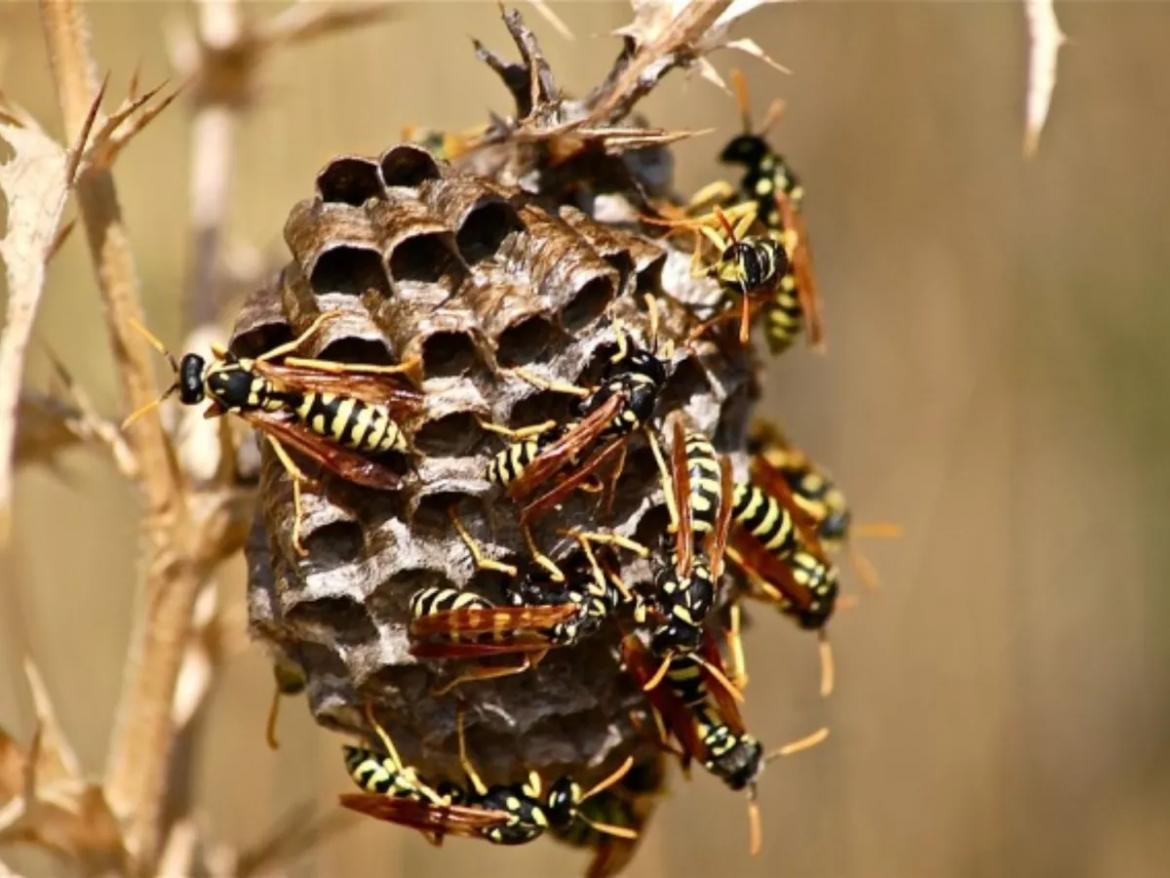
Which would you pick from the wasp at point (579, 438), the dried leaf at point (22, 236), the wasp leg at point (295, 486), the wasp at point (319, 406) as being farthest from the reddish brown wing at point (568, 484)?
the dried leaf at point (22, 236)

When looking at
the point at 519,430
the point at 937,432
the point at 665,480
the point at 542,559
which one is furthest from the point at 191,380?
the point at 937,432

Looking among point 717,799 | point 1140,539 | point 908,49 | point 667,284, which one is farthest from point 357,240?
point 1140,539

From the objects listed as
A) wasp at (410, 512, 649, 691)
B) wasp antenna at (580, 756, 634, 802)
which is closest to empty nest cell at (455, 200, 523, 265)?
wasp at (410, 512, 649, 691)

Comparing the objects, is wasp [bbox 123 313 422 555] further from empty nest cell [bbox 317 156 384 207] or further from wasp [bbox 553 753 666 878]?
wasp [bbox 553 753 666 878]

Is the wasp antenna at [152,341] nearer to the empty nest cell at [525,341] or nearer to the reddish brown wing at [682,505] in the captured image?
the empty nest cell at [525,341]

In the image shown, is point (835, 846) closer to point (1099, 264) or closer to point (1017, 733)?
point (1017, 733)

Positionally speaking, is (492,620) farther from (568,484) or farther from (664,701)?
(664,701)
